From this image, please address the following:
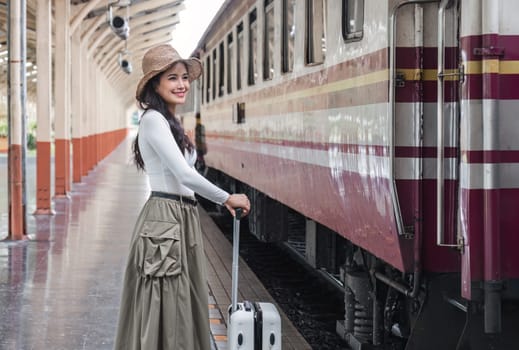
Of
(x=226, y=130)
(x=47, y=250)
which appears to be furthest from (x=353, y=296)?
(x=226, y=130)

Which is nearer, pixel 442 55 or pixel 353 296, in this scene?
pixel 442 55

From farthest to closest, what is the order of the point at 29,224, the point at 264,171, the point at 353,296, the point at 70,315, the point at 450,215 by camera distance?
1. the point at 29,224
2. the point at 264,171
3. the point at 70,315
4. the point at 353,296
5. the point at 450,215

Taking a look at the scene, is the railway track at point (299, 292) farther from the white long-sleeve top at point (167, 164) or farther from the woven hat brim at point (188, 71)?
the woven hat brim at point (188, 71)

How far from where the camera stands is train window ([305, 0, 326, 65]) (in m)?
7.01

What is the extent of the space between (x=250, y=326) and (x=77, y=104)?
19050mm

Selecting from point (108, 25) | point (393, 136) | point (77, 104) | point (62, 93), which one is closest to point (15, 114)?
point (62, 93)

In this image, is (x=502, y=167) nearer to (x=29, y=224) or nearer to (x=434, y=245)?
(x=434, y=245)

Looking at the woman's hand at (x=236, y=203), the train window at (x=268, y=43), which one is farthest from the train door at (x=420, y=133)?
the train window at (x=268, y=43)

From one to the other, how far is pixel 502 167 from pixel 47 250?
8788 mm

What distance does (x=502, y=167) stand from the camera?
4574mm

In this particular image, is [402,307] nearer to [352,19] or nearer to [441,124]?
[441,124]

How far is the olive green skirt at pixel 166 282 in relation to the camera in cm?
503

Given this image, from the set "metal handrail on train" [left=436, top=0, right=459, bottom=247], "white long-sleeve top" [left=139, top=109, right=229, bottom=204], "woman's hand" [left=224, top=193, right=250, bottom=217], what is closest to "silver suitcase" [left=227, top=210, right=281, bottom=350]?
"woman's hand" [left=224, top=193, right=250, bottom=217]

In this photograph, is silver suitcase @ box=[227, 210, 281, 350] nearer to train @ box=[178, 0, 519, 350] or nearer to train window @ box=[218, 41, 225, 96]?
train @ box=[178, 0, 519, 350]
